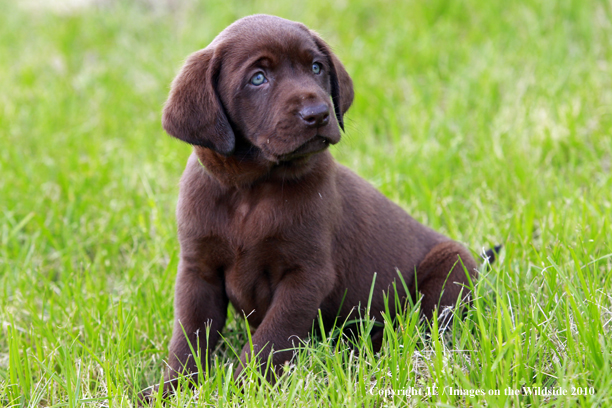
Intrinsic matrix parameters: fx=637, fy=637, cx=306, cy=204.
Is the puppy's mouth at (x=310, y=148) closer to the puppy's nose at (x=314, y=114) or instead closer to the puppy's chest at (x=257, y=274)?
the puppy's nose at (x=314, y=114)

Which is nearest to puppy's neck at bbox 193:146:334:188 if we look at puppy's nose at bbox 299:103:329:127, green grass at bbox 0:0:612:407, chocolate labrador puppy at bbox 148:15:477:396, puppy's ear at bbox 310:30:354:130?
chocolate labrador puppy at bbox 148:15:477:396

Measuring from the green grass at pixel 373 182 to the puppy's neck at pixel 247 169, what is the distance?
2.46 ft

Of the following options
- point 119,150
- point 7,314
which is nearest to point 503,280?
point 7,314

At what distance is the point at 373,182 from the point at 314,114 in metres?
2.18

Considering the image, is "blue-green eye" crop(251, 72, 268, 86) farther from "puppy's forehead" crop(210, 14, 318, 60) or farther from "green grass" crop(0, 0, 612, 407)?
"green grass" crop(0, 0, 612, 407)

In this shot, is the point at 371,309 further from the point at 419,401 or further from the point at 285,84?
the point at 285,84

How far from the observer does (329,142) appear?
8.42 feet

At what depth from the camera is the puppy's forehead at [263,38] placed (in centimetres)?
260

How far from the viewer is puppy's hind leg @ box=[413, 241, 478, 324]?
307 cm

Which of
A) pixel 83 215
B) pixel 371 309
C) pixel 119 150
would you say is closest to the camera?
pixel 371 309

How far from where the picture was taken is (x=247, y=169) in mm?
2703

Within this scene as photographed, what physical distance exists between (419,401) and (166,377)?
1.21 m

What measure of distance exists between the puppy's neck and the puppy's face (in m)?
0.08

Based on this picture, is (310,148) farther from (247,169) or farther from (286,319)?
(286,319)
